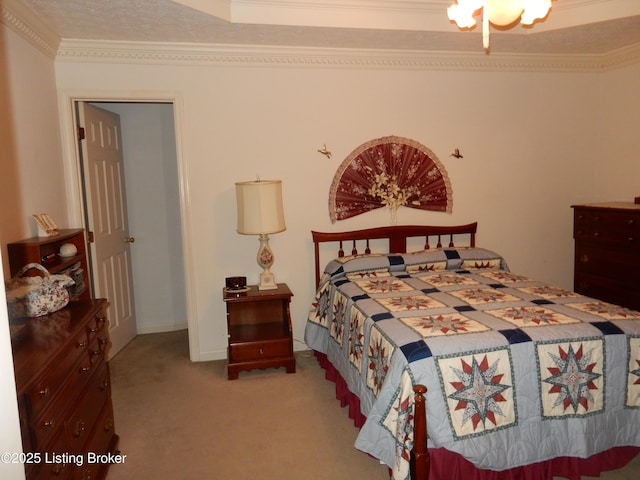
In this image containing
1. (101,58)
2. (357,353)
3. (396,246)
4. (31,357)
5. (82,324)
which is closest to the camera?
(31,357)

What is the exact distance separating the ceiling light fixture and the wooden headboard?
2.01 m

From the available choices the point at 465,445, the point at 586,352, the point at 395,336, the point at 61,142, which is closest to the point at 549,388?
the point at 586,352

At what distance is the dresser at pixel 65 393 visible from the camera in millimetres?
1514

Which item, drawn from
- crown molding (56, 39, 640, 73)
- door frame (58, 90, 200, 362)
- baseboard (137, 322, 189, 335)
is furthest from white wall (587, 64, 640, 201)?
baseboard (137, 322, 189, 335)

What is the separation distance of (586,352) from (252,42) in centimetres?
293

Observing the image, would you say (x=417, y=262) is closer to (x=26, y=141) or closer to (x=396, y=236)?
(x=396, y=236)

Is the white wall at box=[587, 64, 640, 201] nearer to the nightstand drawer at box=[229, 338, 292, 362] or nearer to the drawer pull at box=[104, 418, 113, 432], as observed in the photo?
the nightstand drawer at box=[229, 338, 292, 362]

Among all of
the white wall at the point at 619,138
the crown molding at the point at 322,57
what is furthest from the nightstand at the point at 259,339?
the white wall at the point at 619,138

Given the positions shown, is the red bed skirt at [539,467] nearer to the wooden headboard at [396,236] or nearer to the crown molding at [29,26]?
the wooden headboard at [396,236]

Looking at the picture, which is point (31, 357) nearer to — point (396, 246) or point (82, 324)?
point (82, 324)

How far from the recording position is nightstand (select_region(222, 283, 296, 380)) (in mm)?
3449

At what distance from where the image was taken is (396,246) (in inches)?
157

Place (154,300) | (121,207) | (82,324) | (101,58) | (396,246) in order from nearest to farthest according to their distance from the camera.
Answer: (82,324) → (101,58) → (396,246) → (121,207) → (154,300)

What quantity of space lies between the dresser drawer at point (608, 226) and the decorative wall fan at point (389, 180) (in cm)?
113
